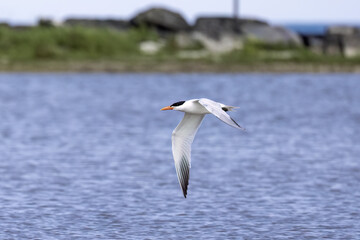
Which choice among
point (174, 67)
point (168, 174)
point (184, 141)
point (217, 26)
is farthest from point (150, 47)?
point (184, 141)

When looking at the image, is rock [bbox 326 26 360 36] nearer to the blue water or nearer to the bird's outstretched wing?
the blue water

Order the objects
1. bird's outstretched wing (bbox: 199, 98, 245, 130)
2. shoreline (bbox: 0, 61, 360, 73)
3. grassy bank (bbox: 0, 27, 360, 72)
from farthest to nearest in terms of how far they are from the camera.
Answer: grassy bank (bbox: 0, 27, 360, 72) → shoreline (bbox: 0, 61, 360, 73) → bird's outstretched wing (bbox: 199, 98, 245, 130)

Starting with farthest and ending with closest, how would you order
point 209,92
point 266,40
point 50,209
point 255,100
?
point 266,40
point 209,92
point 255,100
point 50,209

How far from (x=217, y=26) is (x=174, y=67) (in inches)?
348

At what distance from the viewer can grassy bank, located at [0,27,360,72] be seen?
53594 millimetres

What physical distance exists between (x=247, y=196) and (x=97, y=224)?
12.4ft

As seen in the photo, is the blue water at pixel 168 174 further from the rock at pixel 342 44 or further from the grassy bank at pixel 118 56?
the rock at pixel 342 44

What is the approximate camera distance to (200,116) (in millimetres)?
14844

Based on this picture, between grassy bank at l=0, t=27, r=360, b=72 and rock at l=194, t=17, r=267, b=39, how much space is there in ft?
5.99

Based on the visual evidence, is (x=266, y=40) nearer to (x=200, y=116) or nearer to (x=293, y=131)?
(x=293, y=131)

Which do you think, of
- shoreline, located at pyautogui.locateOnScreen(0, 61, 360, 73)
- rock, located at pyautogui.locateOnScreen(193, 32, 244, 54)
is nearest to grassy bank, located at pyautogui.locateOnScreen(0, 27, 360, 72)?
shoreline, located at pyautogui.locateOnScreen(0, 61, 360, 73)

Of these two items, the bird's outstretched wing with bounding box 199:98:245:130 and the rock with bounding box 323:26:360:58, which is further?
the rock with bounding box 323:26:360:58

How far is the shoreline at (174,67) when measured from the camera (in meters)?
53.3

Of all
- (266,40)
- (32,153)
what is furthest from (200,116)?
(266,40)
